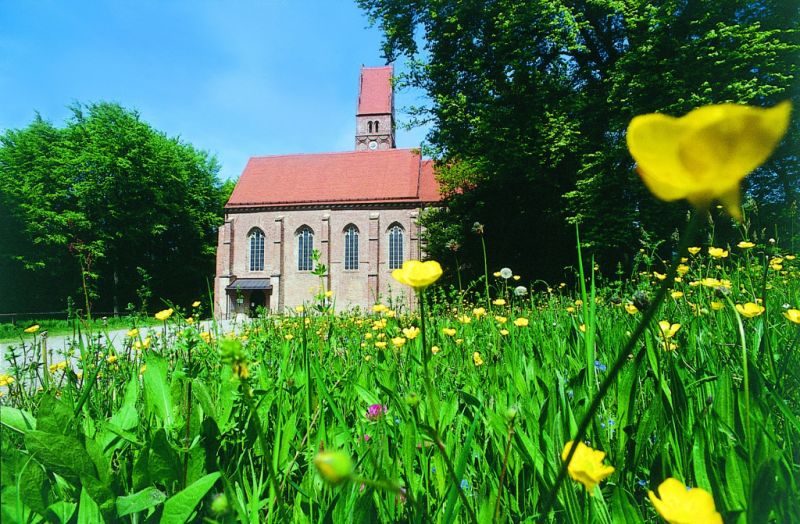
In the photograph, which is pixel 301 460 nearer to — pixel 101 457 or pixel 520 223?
pixel 101 457

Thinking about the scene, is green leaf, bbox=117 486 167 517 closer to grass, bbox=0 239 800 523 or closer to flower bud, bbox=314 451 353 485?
grass, bbox=0 239 800 523

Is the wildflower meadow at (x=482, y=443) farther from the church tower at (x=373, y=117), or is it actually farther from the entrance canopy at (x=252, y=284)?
the church tower at (x=373, y=117)

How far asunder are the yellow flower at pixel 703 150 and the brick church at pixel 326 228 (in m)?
21.7

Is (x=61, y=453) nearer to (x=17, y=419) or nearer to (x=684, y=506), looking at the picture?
(x=17, y=419)

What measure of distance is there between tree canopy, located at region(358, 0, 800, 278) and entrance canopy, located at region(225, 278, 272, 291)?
13979mm

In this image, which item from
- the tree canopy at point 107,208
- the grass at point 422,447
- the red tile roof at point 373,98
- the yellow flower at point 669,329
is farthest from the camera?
the red tile roof at point 373,98

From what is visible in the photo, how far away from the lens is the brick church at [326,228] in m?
22.8

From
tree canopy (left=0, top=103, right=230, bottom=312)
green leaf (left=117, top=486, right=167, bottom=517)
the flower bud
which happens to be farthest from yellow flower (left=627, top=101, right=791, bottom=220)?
tree canopy (left=0, top=103, right=230, bottom=312)

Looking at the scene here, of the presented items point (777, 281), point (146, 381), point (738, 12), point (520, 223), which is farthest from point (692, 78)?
point (146, 381)

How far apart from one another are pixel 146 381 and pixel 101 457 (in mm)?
358

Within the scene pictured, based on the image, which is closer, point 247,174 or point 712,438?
point 712,438

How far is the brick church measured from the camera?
74.8 feet

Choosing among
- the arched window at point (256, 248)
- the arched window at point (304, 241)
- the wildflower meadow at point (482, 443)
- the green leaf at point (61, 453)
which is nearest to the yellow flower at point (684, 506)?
the wildflower meadow at point (482, 443)

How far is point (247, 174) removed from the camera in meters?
25.8
